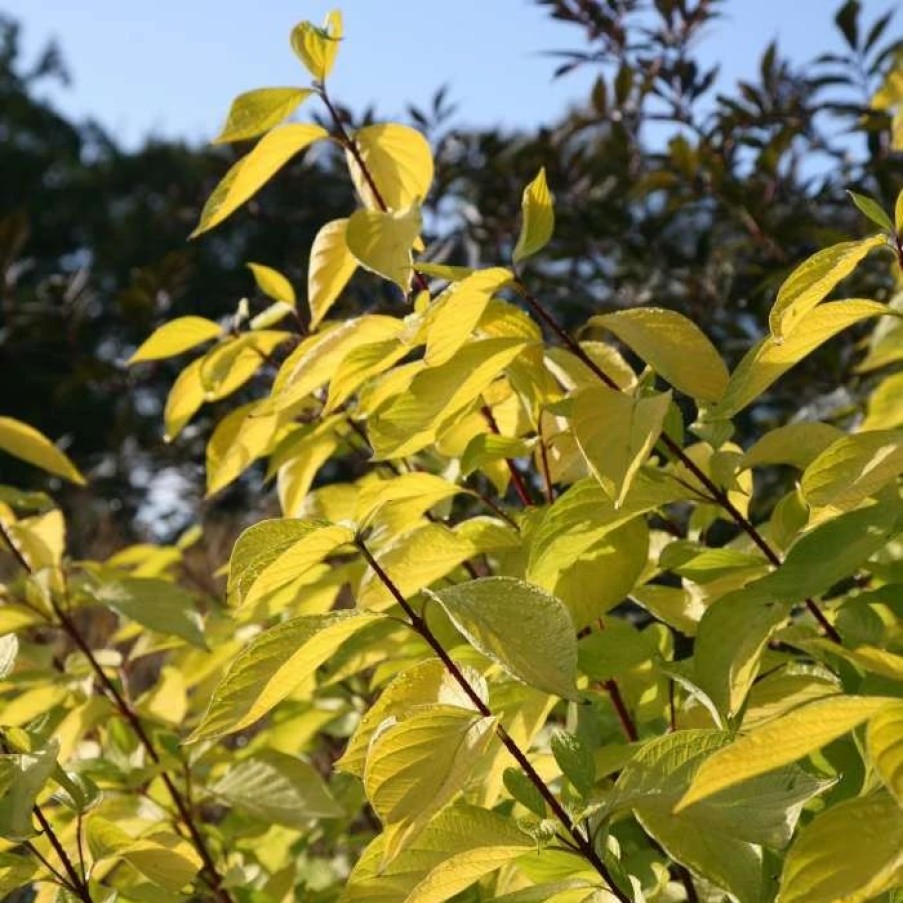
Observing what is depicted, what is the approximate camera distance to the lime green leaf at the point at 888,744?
626 millimetres

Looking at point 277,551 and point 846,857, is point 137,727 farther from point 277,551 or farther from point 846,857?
point 846,857

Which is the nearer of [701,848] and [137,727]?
[701,848]

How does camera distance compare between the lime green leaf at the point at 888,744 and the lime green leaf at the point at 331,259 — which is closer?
the lime green leaf at the point at 888,744

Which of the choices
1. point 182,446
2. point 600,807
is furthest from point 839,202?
point 600,807

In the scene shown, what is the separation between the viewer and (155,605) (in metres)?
1.43

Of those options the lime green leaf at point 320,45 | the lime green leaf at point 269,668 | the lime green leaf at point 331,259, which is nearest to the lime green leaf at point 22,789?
the lime green leaf at point 269,668

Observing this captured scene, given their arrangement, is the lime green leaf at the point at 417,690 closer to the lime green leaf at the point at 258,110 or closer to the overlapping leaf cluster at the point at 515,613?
the overlapping leaf cluster at the point at 515,613

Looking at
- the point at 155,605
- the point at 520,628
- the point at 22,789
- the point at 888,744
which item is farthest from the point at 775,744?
the point at 155,605

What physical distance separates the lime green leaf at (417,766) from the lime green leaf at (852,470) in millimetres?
255

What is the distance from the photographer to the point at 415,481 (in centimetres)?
110

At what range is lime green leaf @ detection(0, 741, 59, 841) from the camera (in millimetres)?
902

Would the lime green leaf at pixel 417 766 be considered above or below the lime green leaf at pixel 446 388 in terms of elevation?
below

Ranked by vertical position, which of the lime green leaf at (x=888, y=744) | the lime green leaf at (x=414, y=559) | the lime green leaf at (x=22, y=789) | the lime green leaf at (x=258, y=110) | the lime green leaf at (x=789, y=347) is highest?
the lime green leaf at (x=258, y=110)

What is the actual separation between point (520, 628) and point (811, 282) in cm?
29
